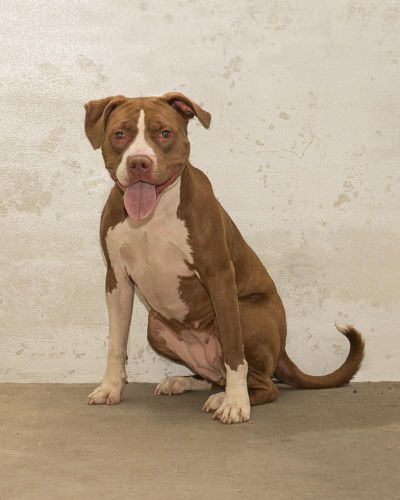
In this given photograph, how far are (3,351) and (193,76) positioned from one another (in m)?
1.86

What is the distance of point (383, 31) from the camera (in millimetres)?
4301

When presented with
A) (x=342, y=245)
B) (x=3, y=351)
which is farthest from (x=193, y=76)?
(x=3, y=351)

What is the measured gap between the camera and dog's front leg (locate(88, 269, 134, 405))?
11.9 feet

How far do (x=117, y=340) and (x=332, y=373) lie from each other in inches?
45.6

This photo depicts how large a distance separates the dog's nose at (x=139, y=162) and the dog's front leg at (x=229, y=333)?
61cm

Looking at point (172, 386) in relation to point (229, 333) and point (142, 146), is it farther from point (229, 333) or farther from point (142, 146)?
point (142, 146)

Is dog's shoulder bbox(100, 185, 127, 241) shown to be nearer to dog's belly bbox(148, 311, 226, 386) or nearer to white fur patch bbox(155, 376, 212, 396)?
dog's belly bbox(148, 311, 226, 386)

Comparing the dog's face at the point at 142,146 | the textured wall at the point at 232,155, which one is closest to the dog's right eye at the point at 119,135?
the dog's face at the point at 142,146

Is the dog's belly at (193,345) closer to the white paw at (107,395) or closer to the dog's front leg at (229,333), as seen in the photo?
the dog's front leg at (229,333)

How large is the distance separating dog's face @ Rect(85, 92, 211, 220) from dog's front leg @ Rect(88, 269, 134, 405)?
20.4 inches

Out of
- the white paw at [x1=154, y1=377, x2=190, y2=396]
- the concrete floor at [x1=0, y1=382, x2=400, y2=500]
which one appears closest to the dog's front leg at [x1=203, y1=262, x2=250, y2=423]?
the concrete floor at [x1=0, y1=382, x2=400, y2=500]

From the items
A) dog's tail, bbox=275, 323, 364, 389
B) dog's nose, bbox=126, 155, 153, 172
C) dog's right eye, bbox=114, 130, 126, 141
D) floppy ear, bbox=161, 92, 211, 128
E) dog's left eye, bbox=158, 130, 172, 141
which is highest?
floppy ear, bbox=161, 92, 211, 128

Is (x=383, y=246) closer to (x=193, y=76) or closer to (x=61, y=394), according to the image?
(x=193, y=76)

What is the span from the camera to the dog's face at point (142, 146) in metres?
3.19
